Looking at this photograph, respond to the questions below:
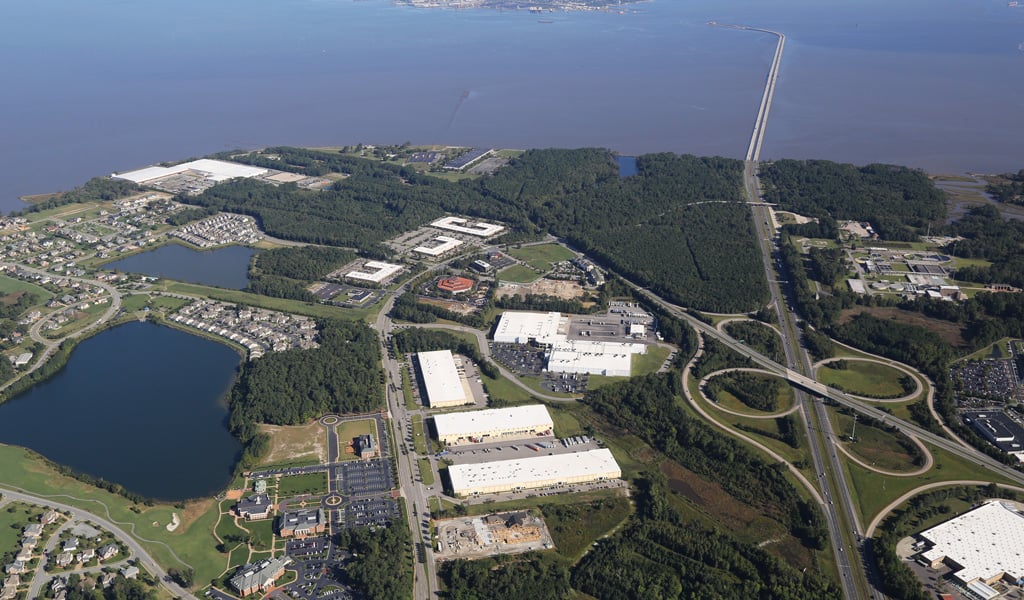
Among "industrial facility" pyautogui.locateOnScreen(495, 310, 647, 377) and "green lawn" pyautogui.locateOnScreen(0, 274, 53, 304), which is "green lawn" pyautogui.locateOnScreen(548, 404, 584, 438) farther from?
"green lawn" pyautogui.locateOnScreen(0, 274, 53, 304)

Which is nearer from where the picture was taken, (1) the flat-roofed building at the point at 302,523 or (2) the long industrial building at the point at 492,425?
(1) the flat-roofed building at the point at 302,523

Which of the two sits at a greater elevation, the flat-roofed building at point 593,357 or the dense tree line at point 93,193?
the flat-roofed building at point 593,357

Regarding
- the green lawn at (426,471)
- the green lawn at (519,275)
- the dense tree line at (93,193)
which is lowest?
the dense tree line at (93,193)

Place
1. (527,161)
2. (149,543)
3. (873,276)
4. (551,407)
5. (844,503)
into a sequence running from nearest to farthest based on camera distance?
(149,543), (844,503), (551,407), (873,276), (527,161)

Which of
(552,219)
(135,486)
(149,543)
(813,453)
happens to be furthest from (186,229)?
(813,453)

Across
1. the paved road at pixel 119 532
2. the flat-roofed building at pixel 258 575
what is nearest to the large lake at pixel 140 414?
the paved road at pixel 119 532

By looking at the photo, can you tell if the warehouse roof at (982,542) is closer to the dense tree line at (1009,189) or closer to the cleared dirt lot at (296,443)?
the cleared dirt lot at (296,443)

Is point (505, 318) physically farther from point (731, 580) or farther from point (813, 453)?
point (731, 580)
